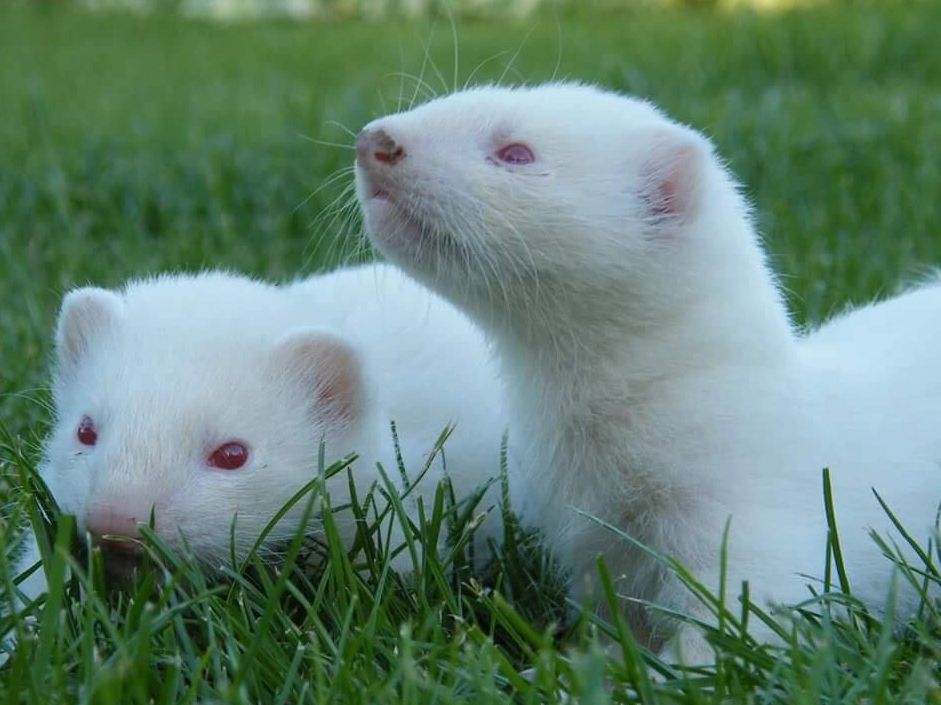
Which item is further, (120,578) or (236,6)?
(236,6)

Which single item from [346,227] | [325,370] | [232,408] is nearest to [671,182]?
[325,370]

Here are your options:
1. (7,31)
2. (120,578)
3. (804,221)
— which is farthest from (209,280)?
(7,31)

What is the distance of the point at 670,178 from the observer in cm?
370

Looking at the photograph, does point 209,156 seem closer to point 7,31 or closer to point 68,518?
point 68,518

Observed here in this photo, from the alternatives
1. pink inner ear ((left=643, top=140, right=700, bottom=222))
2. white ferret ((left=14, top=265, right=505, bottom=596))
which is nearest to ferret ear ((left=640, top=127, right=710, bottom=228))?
pink inner ear ((left=643, top=140, right=700, bottom=222))

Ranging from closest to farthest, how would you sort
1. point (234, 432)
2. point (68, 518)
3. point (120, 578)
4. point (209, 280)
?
point (68, 518) → point (120, 578) → point (234, 432) → point (209, 280)

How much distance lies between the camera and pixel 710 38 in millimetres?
11391

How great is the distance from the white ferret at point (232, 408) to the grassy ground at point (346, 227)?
0.64ft

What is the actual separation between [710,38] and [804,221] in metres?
4.28

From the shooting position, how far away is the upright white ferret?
11.6ft

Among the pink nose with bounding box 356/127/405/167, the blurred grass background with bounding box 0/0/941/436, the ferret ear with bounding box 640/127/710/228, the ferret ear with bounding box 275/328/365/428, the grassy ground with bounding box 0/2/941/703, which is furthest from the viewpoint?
the blurred grass background with bounding box 0/0/941/436

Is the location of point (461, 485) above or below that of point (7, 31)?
below

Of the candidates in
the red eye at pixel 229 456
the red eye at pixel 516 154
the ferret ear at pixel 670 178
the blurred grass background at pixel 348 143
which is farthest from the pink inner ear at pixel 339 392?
the blurred grass background at pixel 348 143

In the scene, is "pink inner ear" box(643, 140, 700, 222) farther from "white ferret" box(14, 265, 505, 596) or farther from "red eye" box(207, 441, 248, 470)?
"red eye" box(207, 441, 248, 470)
